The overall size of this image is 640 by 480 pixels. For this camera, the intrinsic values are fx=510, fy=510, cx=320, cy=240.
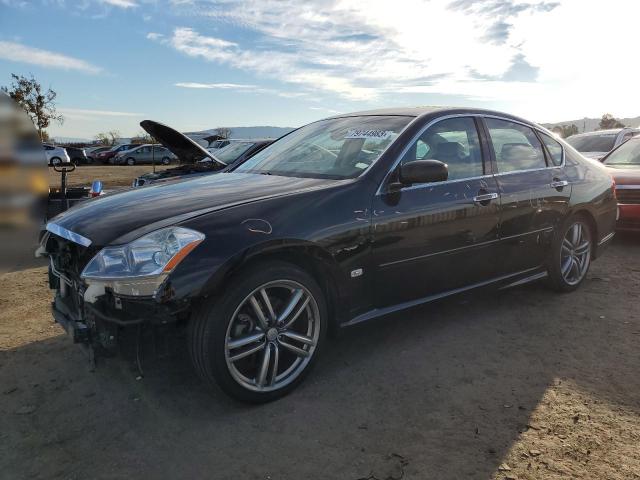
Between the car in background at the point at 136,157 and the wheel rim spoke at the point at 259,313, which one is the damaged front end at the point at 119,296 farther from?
the car in background at the point at 136,157

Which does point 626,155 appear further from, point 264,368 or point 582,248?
point 264,368

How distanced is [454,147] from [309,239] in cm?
157

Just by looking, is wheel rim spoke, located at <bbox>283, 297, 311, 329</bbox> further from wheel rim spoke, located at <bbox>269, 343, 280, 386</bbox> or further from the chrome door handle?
the chrome door handle

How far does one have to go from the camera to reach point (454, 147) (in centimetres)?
376

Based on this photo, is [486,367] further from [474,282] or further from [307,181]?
[307,181]

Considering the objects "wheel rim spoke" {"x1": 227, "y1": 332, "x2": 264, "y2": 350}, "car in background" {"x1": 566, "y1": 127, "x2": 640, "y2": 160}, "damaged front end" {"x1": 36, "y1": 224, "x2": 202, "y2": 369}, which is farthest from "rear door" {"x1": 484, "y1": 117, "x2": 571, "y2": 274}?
"car in background" {"x1": 566, "y1": 127, "x2": 640, "y2": 160}

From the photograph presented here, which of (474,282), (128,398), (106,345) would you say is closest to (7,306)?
(128,398)

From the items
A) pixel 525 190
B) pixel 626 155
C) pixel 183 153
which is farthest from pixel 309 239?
pixel 626 155

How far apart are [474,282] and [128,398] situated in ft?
8.17

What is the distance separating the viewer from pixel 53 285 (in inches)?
129

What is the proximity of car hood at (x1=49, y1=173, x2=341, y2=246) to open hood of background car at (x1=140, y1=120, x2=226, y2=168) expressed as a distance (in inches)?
130

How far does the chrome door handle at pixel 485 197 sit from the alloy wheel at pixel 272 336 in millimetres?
1533

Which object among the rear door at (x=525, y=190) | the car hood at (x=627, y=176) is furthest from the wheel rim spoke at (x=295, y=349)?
the car hood at (x=627, y=176)

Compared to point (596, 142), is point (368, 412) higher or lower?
lower
